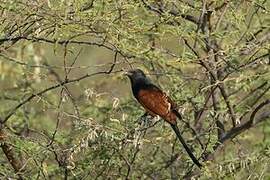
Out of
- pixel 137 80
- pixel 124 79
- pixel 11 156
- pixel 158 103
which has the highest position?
pixel 124 79

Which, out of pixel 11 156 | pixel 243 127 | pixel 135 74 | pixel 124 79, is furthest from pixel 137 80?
pixel 124 79

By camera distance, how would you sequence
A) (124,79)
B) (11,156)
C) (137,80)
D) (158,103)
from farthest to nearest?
1. (124,79)
2. (137,80)
3. (11,156)
4. (158,103)

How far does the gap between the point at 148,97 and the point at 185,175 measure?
2.21 feet

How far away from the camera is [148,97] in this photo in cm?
485

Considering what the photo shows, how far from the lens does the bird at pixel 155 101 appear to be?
15.3ft

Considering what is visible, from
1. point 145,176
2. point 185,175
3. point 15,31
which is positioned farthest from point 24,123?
point 15,31

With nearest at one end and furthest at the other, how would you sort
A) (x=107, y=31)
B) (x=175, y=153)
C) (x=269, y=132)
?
(x=107, y=31) → (x=269, y=132) → (x=175, y=153)

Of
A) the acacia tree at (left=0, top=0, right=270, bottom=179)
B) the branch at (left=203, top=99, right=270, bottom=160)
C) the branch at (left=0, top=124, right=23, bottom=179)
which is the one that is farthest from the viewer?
the branch at (left=203, top=99, right=270, bottom=160)

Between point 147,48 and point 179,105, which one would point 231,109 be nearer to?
point 179,105

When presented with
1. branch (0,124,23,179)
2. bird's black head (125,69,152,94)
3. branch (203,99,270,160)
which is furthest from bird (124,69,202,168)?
branch (0,124,23,179)

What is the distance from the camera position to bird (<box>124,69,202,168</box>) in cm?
465

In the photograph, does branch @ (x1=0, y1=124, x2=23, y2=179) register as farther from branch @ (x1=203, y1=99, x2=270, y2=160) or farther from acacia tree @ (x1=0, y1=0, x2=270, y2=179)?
branch @ (x1=203, y1=99, x2=270, y2=160)

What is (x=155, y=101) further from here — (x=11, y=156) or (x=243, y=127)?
(x=11, y=156)

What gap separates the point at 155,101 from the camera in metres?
4.75
